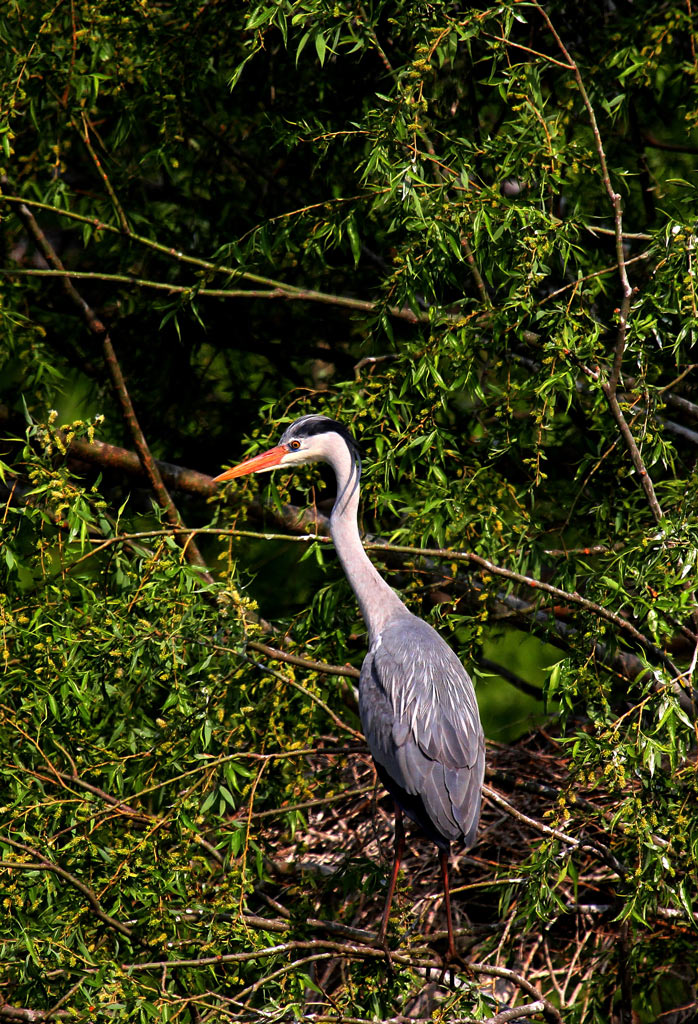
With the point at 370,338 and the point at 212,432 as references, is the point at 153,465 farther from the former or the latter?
the point at 370,338

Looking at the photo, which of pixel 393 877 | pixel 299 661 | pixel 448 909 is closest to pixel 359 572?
pixel 299 661

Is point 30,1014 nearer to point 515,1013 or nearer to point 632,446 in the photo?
point 515,1013

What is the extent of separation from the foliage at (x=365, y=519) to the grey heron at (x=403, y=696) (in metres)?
0.12

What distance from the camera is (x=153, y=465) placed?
490 centimetres

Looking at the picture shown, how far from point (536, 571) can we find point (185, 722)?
1.29 metres

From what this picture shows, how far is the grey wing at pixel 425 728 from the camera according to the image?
3.46 meters

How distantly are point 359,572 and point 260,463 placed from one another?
0.53 meters

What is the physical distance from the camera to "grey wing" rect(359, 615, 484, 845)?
3455mm

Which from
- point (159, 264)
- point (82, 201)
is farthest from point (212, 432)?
point (82, 201)

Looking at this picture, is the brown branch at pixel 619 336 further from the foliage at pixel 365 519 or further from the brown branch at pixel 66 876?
the brown branch at pixel 66 876

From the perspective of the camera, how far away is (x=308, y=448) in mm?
3969

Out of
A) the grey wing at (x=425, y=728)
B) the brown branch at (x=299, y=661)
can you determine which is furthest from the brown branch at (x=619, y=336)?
the brown branch at (x=299, y=661)

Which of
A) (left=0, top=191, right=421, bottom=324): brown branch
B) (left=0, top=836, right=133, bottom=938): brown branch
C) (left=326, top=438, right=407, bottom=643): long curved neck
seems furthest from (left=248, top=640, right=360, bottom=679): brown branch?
(left=0, top=191, right=421, bottom=324): brown branch

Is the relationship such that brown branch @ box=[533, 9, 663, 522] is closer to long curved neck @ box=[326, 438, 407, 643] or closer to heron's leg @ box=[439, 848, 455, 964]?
long curved neck @ box=[326, 438, 407, 643]
